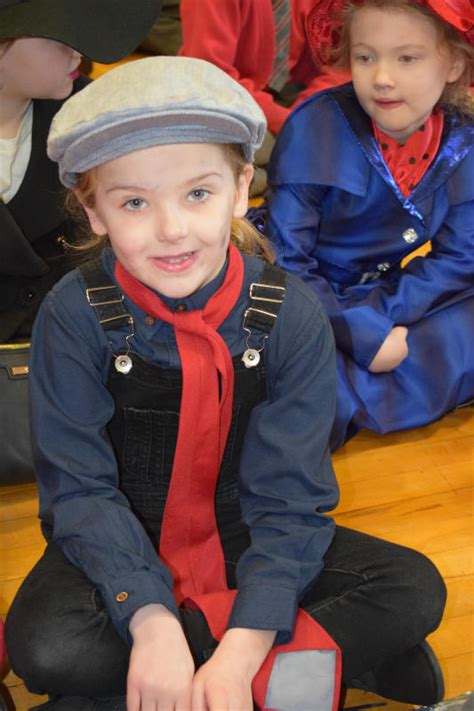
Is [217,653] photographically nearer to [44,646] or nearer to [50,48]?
[44,646]

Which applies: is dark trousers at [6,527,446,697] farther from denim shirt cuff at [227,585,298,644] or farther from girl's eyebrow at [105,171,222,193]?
girl's eyebrow at [105,171,222,193]

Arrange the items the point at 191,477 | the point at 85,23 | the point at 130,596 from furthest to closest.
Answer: the point at 85,23 → the point at 191,477 → the point at 130,596

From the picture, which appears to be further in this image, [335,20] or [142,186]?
[335,20]

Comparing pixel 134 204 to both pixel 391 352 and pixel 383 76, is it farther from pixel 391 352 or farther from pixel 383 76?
pixel 391 352

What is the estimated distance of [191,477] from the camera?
1.13 m

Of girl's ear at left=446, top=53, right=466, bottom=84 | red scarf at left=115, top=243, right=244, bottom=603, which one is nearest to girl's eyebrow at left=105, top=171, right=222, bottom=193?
red scarf at left=115, top=243, right=244, bottom=603

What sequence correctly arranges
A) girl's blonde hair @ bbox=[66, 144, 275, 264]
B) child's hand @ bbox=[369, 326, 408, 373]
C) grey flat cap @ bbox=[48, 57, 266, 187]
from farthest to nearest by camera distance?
1. child's hand @ bbox=[369, 326, 408, 373]
2. girl's blonde hair @ bbox=[66, 144, 275, 264]
3. grey flat cap @ bbox=[48, 57, 266, 187]

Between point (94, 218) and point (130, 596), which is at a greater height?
point (94, 218)

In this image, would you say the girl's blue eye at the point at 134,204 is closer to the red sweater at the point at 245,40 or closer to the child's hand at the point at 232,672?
the child's hand at the point at 232,672

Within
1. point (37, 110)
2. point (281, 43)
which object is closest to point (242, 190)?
point (37, 110)

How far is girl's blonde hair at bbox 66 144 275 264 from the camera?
3.34 ft

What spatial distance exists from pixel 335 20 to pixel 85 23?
436 millimetres

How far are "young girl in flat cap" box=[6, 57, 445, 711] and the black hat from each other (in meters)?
0.33

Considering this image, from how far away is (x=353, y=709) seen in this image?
1202mm
